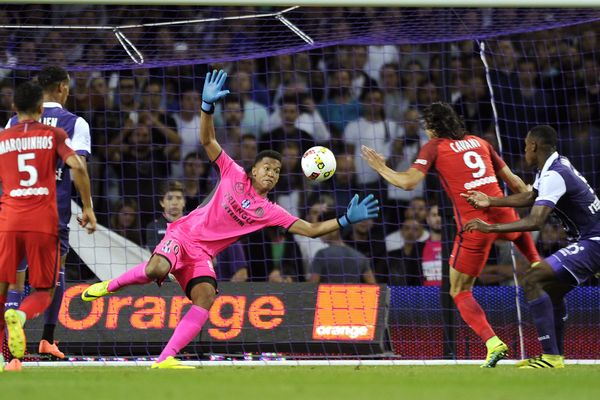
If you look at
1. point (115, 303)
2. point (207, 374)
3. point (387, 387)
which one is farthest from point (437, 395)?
point (115, 303)

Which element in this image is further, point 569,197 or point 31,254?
point 569,197

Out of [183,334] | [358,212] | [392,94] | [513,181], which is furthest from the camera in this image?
[392,94]

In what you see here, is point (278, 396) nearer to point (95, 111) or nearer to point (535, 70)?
point (95, 111)

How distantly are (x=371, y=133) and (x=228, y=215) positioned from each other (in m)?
5.18

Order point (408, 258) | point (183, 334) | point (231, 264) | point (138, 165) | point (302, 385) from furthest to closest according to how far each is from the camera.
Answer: point (138, 165), point (408, 258), point (231, 264), point (183, 334), point (302, 385)

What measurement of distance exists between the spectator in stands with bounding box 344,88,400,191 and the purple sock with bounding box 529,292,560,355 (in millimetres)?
5029

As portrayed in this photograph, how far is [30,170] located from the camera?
8398 mm

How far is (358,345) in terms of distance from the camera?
1187 cm

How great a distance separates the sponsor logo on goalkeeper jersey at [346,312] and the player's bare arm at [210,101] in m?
2.74

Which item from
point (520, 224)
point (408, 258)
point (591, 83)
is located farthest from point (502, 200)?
point (591, 83)

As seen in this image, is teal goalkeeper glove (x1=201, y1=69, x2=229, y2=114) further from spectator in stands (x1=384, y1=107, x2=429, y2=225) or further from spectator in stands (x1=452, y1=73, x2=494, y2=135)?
spectator in stands (x1=452, y1=73, x2=494, y2=135)

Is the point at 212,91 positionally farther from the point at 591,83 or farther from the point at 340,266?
the point at 591,83

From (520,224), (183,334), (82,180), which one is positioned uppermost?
(82,180)

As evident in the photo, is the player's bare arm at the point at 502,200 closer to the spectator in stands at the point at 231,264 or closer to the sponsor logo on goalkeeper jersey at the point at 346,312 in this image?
the sponsor logo on goalkeeper jersey at the point at 346,312
